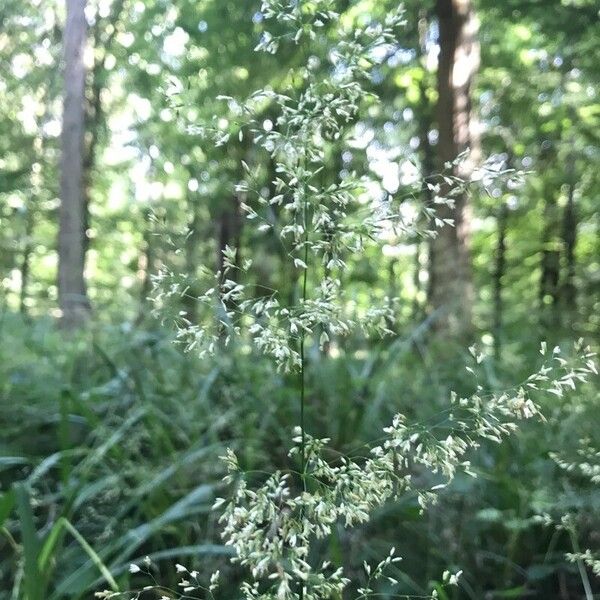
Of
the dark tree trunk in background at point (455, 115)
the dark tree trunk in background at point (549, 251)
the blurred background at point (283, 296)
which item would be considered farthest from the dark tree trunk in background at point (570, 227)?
the dark tree trunk in background at point (455, 115)

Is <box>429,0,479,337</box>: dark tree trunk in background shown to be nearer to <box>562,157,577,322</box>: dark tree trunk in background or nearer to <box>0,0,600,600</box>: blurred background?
<box>0,0,600,600</box>: blurred background

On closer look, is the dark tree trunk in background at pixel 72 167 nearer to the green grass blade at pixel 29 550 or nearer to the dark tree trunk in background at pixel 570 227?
the dark tree trunk in background at pixel 570 227

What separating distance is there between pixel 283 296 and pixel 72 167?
Result: 7.18 metres

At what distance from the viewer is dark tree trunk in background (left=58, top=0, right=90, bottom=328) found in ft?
25.2

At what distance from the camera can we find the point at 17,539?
6.90 ft

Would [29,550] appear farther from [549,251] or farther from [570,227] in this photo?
[549,251]

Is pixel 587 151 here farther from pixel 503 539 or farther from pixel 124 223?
pixel 124 223

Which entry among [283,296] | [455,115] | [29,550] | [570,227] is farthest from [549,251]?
[29,550]

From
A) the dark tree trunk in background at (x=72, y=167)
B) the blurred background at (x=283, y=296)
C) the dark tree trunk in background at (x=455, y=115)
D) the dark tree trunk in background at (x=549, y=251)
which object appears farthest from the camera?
the dark tree trunk in background at (x=549, y=251)

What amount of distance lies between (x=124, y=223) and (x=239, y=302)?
1245cm

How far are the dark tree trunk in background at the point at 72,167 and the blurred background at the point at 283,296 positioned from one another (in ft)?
0.09

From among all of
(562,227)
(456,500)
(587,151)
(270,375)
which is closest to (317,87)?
(456,500)

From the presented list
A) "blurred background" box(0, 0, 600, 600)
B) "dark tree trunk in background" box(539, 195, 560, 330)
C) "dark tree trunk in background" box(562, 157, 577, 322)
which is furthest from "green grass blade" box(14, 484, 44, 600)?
"dark tree trunk in background" box(539, 195, 560, 330)

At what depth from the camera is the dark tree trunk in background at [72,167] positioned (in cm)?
768
